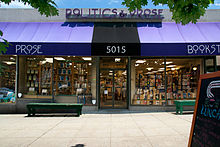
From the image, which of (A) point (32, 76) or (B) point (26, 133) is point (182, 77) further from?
(A) point (32, 76)

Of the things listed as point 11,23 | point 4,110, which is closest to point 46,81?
point 4,110

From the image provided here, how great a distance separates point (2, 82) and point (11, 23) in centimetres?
370

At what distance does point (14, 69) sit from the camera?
10.3 m

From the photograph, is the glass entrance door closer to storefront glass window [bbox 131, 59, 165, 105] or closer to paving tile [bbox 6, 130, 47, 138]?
storefront glass window [bbox 131, 59, 165, 105]

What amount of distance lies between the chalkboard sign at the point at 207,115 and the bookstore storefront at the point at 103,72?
7.00 metres

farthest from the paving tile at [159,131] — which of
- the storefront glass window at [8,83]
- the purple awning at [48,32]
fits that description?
the storefront glass window at [8,83]

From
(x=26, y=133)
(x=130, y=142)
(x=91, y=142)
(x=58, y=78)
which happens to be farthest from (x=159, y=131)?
(x=58, y=78)

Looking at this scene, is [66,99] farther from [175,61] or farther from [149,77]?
[175,61]

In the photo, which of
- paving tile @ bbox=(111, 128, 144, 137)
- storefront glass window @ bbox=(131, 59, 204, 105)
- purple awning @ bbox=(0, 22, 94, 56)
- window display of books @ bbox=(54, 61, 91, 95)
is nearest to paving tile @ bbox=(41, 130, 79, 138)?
paving tile @ bbox=(111, 128, 144, 137)

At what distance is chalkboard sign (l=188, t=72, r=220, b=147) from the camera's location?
8.31 ft

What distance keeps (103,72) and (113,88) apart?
120 centimetres

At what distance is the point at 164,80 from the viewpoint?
10.6 meters

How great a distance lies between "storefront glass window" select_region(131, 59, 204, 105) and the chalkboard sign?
7.66 m

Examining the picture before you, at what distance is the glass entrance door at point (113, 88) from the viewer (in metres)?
11.0
